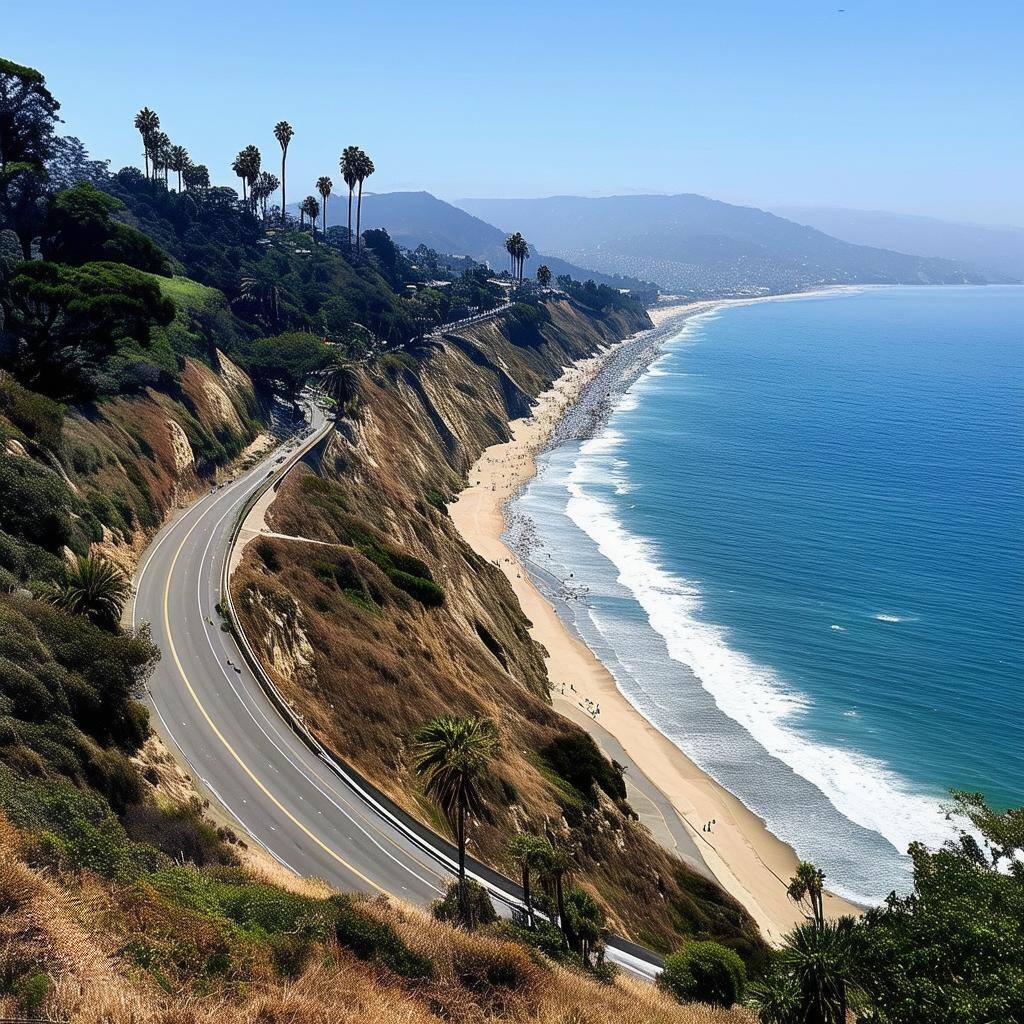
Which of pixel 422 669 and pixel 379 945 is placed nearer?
pixel 379 945

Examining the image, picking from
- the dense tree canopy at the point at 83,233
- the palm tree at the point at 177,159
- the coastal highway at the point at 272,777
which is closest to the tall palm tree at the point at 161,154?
the palm tree at the point at 177,159

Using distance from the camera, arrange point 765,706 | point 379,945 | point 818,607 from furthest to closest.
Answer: point 818,607 → point 765,706 → point 379,945

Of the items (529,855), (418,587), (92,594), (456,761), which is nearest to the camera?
(456,761)

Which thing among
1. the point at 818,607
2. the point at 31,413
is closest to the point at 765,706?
the point at 818,607

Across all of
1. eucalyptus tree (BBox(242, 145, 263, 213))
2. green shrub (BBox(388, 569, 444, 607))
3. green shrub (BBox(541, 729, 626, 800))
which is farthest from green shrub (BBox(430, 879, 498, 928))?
eucalyptus tree (BBox(242, 145, 263, 213))

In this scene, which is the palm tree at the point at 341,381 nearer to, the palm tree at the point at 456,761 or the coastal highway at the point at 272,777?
the coastal highway at the point at 272,777

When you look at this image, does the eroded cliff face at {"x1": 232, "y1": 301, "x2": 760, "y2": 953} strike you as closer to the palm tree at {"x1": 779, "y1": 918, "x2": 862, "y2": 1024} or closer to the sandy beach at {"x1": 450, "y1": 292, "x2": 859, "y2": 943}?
the sandy beach at {"x1": 450, "y1": 292, "x2": 859, "y2": 943}

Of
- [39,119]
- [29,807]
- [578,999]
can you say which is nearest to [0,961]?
[29,807]

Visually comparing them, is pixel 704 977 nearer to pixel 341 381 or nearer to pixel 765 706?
pixel 765 706
